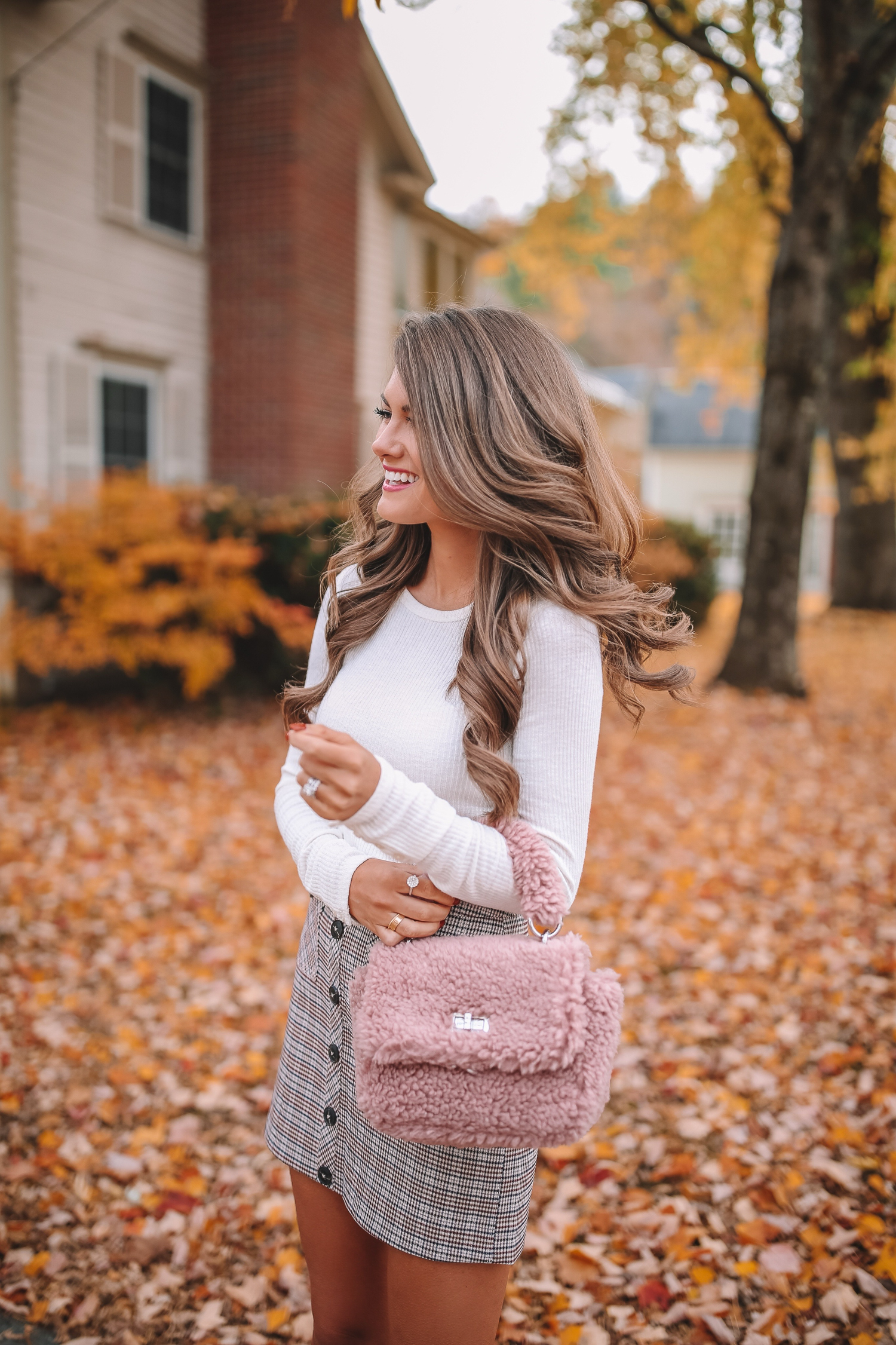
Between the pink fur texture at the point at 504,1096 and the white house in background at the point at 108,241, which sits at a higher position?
the white house in background at the point at 108,241

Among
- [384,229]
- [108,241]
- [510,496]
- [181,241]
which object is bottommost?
[510,496]

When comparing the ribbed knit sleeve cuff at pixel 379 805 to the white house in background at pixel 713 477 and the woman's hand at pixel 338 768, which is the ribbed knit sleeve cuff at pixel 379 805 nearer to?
the woman's hand at pixel 338 768

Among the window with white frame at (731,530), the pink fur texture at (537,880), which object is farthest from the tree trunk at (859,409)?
the pink fur texture at (537,880)

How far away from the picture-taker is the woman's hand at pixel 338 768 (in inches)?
55.2

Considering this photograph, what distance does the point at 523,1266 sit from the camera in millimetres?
2713

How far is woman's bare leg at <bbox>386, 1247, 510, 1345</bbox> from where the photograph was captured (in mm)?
1582

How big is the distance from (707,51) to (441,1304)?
8142 mm

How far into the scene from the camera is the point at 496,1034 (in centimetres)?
140

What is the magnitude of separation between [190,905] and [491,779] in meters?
3.74

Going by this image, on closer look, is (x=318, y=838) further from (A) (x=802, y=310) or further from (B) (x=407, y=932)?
(A) (x=802, y=310)

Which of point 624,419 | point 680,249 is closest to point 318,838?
point 680,249

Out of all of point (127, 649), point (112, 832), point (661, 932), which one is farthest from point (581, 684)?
point (127, 649)

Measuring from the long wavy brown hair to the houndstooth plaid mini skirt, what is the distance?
399 millimetres

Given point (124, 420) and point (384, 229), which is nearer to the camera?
point (124, 420)
